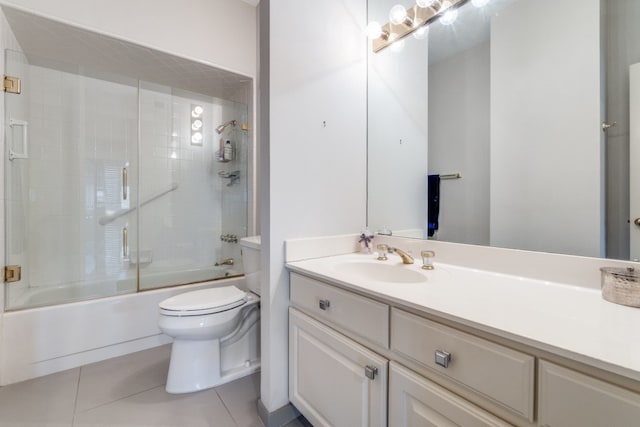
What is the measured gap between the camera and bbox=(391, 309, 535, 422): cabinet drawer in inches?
22.4

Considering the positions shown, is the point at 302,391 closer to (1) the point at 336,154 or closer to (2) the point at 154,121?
(1) the point at 336,154

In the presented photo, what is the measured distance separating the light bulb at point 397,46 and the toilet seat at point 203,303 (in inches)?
68.4

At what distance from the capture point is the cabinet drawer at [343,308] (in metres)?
0.87

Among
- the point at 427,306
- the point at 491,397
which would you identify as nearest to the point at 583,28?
the point at 427,306

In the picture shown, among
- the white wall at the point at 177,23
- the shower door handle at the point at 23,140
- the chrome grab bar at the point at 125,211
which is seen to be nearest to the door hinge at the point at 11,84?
the shower door handle at the point at 23,140

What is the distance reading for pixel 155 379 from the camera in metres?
1.62

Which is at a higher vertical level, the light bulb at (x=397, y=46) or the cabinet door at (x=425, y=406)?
the light bulb at (x=397, y=46)

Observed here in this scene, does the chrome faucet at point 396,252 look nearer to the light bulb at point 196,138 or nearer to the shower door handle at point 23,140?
the light bulb at point 196,138

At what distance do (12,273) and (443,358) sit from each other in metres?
2.54

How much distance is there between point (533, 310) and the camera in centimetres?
70

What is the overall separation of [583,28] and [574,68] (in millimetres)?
139

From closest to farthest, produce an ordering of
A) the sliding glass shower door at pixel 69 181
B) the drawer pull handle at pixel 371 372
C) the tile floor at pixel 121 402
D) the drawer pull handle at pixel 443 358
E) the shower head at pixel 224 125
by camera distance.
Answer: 1. the drawer pull handle at pixel 443 358
2. the drawer pull handle at pixel 371 372
3. the tile floor at pixel 121 402
4. the sliding glass shower door at pixel 69 181
5. the shower head at pixel 224 125

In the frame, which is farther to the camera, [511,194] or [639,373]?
[511,194]

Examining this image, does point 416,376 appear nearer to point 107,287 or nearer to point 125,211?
point 107,287
